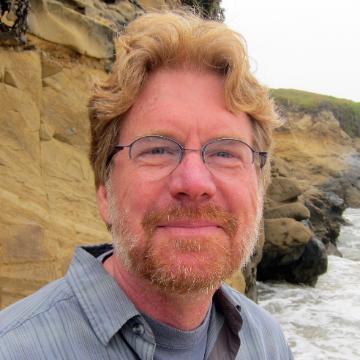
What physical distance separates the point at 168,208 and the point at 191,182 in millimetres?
125

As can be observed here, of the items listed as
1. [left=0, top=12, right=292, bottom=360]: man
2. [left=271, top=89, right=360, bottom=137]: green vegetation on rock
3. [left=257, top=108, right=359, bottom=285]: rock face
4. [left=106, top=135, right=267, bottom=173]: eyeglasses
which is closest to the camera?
[left=0, top=12, right=292, bottom=360]: man

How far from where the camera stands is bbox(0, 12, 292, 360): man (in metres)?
1.63

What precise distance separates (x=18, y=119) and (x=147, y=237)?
5098 millimetres

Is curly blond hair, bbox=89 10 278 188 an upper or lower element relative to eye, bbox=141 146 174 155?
upper

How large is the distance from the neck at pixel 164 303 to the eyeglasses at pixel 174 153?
1.43 feet

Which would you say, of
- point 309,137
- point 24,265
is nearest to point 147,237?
point 24,265

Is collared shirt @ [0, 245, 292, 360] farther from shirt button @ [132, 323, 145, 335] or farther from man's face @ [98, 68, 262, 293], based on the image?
man's face @ [98, 68, 262, 293]

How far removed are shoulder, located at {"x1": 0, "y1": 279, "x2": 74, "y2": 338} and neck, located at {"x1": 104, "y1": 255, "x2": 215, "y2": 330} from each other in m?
0.25

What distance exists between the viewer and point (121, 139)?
1.98 metres

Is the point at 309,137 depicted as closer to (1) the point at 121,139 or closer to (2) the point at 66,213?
(2) the point at 66,213

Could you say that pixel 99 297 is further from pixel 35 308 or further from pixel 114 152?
pixel 114 152

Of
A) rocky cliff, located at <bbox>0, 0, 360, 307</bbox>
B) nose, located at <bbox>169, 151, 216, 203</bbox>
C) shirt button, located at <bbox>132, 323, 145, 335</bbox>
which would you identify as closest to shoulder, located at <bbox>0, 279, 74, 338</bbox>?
shirt button, located at <bbox>132, 323, 145, 335</bbox>

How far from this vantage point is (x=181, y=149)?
1849 millimetres

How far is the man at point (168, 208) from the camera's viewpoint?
5.36 ft
